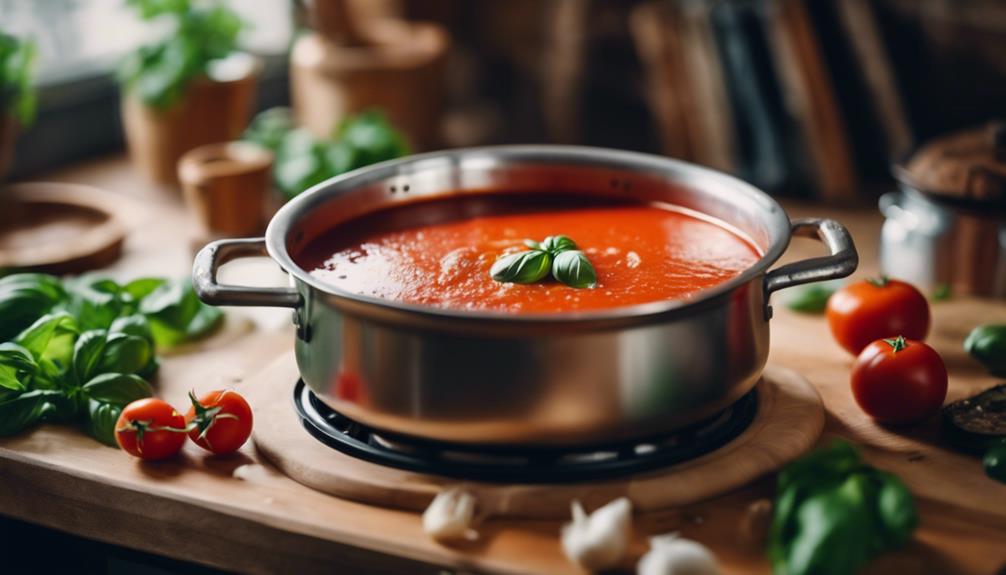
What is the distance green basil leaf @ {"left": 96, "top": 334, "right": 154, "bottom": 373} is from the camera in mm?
1628

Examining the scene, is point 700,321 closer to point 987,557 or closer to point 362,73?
point 987,557

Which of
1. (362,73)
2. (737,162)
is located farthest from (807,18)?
(362,73)

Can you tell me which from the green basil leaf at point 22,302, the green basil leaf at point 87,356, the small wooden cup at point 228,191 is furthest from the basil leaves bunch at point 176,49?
the green basil leaf at point 87,356

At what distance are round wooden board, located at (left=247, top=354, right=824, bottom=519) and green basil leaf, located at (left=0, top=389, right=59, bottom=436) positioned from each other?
315 millimetres

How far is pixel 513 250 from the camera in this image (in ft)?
5.48

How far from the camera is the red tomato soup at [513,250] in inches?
58.7

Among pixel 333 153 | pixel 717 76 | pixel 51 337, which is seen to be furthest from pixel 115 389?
pixel 717 76

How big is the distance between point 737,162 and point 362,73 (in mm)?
1182

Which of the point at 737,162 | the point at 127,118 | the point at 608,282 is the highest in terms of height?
the point at 608,282

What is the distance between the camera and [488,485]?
136cm

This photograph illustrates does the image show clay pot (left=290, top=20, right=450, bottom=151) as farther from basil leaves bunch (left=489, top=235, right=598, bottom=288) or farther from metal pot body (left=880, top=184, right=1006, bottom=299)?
basil leaves bunch (left=489, top=235, right=598, bottom=288)

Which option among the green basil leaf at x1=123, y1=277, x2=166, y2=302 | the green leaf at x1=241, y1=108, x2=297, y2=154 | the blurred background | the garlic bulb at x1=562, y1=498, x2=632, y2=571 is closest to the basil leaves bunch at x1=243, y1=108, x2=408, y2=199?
the green leaf at x1=241, y1=108, x2=297, y2=154

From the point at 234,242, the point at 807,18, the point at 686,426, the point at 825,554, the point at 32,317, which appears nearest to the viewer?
the point at 825,554

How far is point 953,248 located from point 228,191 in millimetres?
1582
